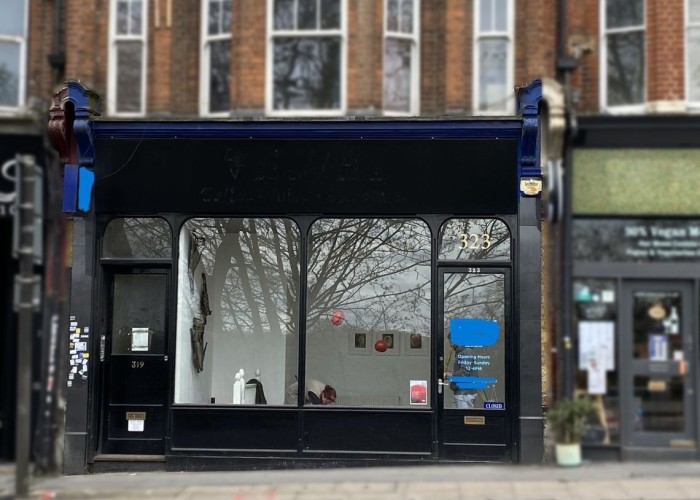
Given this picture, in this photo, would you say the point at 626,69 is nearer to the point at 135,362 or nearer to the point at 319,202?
the point at 319,202

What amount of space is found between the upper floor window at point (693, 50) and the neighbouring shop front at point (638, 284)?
51 centimetres

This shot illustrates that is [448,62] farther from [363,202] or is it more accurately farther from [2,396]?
[2,396]

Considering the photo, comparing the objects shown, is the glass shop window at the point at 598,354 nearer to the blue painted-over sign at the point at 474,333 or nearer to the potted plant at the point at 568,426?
the potted plant at the point at 568,426

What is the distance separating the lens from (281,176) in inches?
442

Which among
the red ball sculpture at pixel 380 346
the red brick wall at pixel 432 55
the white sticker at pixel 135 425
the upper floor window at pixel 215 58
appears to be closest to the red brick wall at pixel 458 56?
the red brick wall at pixel 432 55

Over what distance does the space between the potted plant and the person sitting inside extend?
2.86 m

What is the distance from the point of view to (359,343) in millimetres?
11336

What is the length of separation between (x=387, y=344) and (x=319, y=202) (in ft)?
6.92

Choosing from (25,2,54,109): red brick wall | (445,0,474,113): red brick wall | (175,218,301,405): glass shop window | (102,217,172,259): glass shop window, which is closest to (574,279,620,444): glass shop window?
(445,0,474,113): red brick wall

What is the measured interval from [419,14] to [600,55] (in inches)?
101

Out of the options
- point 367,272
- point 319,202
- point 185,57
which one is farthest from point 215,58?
point 367,272

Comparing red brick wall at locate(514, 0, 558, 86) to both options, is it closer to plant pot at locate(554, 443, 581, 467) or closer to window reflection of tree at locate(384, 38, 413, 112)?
window reflection of tree at locate(384, 38, 413, 112)

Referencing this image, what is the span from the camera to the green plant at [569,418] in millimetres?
10445

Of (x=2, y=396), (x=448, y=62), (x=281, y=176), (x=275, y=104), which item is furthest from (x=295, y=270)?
(x=2, y=396)
